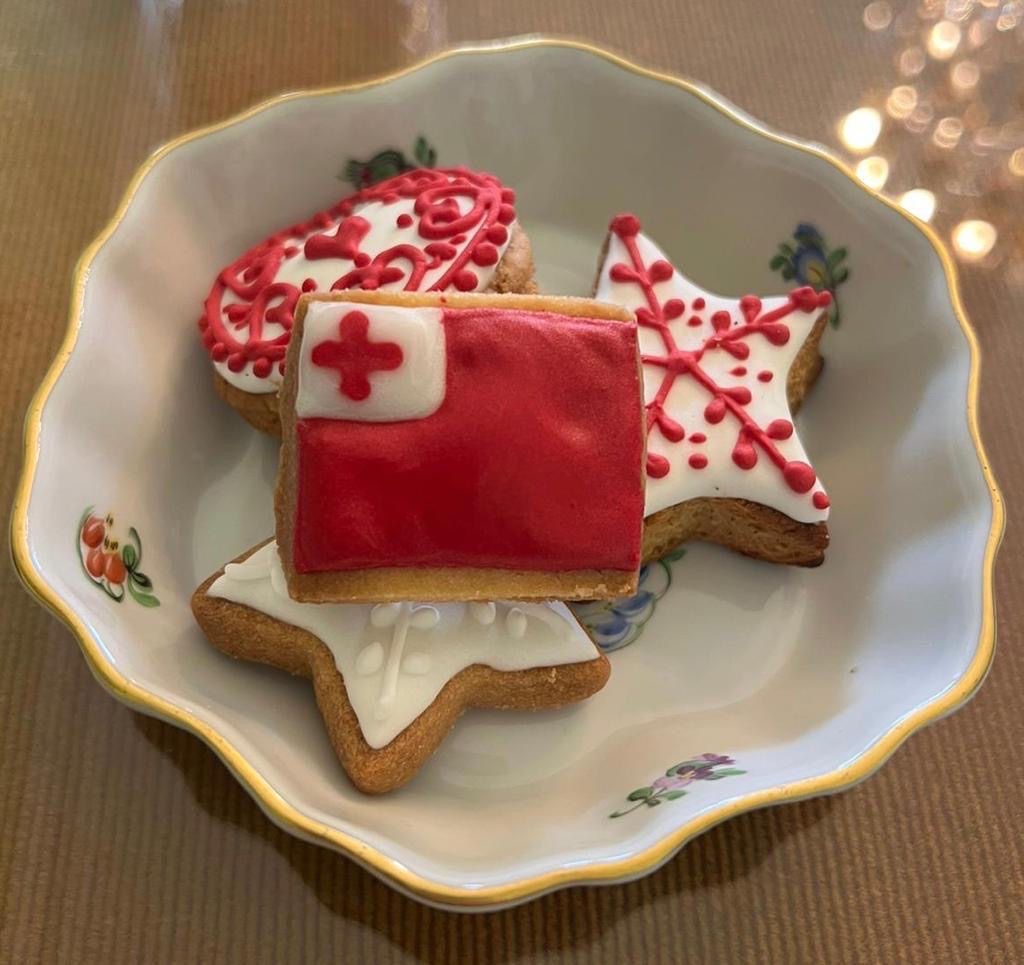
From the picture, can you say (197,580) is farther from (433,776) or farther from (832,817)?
(832,817)

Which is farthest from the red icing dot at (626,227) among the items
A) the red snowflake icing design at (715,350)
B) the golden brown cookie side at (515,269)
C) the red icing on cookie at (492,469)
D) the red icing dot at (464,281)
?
the red icing on cookie at (492,469)

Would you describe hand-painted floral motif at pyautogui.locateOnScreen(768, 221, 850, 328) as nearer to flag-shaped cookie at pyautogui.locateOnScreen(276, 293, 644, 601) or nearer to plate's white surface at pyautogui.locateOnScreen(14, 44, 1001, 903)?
plate's white surface at pyautogui.locateOnScreen(14, 44, 1001, 903)

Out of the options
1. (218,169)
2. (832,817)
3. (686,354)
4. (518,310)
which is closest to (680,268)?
(686,354)

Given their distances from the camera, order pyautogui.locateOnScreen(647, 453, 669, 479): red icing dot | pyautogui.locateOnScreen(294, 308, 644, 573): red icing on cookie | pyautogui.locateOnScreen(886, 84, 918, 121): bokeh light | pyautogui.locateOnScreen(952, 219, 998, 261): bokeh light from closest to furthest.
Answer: pyautogui.locateOnScreen(294, 308, 644, 573): red icing on cookie
pyautogui.locateOnScreen(647, 453, 669, 479): red icing dot
pyautogui.locateOnScreen(952, 219, 998, 261): bokeh light
pyautogui.locateOnScreen(886, 84, 918, 121): bokeh light

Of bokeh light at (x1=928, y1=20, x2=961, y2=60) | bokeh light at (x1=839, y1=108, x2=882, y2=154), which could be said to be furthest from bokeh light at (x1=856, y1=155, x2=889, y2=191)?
bokeh light at (x1=928, y1=20, x2=961, y2=60)

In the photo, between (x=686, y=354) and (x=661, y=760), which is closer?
(x=661, y=760)

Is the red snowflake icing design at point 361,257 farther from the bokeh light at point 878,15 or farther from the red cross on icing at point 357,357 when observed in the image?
the bokeh light at point 878,15

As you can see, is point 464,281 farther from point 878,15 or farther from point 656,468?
point 878,15

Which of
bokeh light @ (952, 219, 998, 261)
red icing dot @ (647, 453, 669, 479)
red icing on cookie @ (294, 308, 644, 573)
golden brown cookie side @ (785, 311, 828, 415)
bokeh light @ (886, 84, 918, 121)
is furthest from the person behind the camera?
bokeh light @ (886, 84, 918, 121)
